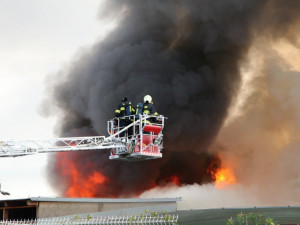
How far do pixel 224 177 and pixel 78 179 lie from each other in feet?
42.8

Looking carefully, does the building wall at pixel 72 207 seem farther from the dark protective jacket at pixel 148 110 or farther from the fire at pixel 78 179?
the fire at pixel 78 179

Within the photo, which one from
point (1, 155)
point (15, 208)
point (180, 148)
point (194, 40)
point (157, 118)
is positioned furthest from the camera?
point (194, 40)

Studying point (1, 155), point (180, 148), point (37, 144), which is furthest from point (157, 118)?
point (180, 148)

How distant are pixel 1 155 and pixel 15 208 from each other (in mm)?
6222

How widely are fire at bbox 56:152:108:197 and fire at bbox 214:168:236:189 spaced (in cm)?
1005

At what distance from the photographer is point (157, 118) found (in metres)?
24.6

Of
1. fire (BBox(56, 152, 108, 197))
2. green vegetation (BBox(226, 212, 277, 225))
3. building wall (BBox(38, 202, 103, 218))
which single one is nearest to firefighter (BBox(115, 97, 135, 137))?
building wall (BBox(38, 202, 103, 218))

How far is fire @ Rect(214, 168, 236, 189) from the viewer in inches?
1833

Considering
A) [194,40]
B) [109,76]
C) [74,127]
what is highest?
[194,40]

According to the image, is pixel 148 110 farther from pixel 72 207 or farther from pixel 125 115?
pixel 72 207

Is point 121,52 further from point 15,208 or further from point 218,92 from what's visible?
point 15,208

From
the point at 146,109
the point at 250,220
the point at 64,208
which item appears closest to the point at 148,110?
the point at 146,109

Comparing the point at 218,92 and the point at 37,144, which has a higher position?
the point at 218,92

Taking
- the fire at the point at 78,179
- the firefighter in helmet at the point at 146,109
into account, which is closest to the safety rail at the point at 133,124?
the firefighter in helmet at the point at 146,109
